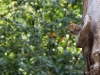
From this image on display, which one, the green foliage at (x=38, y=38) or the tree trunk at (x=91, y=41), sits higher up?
the tree trunk at (x=91, y=41)

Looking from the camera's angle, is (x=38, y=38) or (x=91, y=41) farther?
(x=38, y=38)

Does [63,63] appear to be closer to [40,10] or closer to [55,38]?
[55,38]

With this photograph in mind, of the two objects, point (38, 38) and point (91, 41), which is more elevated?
point (91, 41)

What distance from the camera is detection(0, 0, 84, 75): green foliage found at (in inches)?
151

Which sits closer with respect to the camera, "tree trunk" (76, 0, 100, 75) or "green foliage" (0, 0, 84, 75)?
"tree trunk" (76, 0, 100, 75)

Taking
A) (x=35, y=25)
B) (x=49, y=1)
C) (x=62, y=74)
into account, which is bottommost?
(x=62, y=74)

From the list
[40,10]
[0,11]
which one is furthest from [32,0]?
[0,11]

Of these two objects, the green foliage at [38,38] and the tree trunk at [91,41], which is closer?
the tree trunk at [91,41]

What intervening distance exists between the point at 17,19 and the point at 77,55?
3.05 ft

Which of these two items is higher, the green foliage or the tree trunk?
the tree trunk

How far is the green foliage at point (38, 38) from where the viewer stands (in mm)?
3830

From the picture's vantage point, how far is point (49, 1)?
4.31 m

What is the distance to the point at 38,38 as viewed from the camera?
4.16 meters

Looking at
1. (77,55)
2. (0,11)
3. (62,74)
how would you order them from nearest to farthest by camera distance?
(62,74), (77,55), (0,11)
